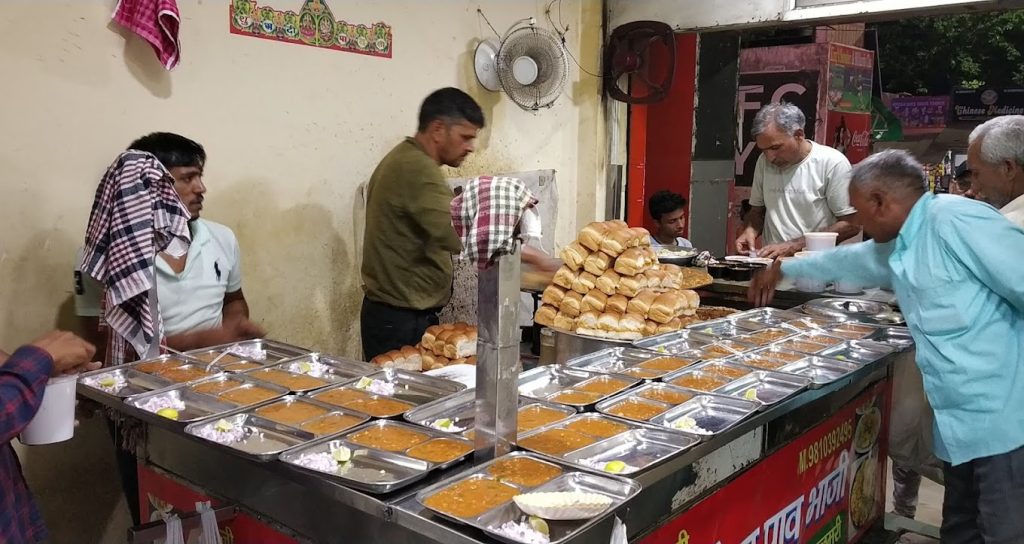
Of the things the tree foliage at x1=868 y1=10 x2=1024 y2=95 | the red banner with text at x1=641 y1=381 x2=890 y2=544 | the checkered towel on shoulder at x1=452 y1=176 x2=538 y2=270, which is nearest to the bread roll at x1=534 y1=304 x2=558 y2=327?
the red banner with text at x1=641 y1=381 x2=890 y2=544

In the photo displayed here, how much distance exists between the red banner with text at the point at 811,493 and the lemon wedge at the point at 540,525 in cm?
52

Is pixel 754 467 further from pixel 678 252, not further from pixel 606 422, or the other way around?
pixel 678 252

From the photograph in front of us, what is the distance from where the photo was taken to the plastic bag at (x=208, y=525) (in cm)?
200

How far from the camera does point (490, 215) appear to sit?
160 cm

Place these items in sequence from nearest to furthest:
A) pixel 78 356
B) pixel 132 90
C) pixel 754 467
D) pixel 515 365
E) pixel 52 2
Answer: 1. pixel 515 365
2. pixel 78 356
3. pixel 754 467
4. pixel 52 2
5. pixel 132 90

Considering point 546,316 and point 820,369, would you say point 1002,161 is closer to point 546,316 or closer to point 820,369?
point 820,369

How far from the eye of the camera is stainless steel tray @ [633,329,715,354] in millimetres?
2990

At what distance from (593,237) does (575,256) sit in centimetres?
12

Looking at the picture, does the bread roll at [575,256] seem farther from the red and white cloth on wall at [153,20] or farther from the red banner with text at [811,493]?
the red and white cloth on wall at [153,20]

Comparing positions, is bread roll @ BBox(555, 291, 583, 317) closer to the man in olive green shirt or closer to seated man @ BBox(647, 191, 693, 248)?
the man in olive green shirt

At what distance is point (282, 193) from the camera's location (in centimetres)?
436

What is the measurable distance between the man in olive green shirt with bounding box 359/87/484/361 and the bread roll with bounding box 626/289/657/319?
0.94m

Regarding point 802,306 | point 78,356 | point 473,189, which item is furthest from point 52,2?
point 802,306

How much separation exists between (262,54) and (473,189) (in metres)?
3.03
